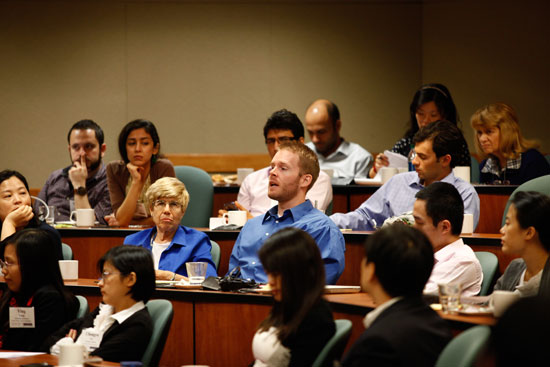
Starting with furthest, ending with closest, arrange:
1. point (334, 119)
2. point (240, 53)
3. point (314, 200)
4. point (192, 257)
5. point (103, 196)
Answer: point (240, 53)
point (334, 119)
point (103, 196)
point (314, 200)
point (192, 257)

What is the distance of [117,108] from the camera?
Result: 25.3 feet

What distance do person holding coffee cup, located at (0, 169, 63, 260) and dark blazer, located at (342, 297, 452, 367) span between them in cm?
222

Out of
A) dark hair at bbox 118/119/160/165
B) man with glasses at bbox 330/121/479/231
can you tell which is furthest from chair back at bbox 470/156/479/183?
dark hair at bbox 118/119/160/165

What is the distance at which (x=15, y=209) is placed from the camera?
157 inches

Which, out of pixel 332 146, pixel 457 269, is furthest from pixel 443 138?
pixel 332 146

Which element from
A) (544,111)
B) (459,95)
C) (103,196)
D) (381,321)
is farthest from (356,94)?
(381,321)

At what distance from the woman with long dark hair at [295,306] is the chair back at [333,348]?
48 millimetres

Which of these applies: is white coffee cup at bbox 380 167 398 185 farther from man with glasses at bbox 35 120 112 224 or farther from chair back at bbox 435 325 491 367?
chair back at bbox 435 325 491 367

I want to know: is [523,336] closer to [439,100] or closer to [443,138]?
[443,138]

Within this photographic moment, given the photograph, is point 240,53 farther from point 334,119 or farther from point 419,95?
point 419,95

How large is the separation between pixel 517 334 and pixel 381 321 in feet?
2.86

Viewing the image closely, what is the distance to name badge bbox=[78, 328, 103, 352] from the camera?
2.76 m

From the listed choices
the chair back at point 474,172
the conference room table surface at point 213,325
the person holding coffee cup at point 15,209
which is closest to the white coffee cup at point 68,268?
the person holding coffee cup at point 15,209

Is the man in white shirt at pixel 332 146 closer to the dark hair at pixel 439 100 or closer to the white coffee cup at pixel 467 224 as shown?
the dark hair at pixel 439 100
